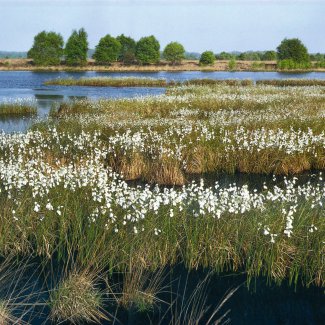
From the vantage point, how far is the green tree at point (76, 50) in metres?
118

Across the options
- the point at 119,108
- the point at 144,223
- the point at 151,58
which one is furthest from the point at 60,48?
the point at 144,223

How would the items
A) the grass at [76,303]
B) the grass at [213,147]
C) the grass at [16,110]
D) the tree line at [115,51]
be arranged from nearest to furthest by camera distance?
the grass at [76,303]
the grass at [213,147]
the grass at [16,110]
the tree line at [115,51]

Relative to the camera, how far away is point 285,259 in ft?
27.1

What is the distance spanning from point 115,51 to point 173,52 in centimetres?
1832

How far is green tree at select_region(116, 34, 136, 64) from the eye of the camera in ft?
427

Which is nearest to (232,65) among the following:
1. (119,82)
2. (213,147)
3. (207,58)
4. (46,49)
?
(207,58)

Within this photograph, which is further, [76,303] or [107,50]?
[107,50]

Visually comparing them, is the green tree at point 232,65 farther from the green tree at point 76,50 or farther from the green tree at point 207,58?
the green tree at point 76,50

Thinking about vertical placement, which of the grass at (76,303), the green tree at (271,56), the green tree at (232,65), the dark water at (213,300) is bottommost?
the dark water at (213,300)

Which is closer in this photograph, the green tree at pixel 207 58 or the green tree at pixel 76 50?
the green tree at pixel 76 50

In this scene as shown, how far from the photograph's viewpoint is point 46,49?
11812cm

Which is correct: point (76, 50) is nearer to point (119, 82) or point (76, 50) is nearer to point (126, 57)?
point (126, 57)

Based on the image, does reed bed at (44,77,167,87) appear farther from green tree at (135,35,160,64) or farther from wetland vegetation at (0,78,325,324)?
green tree at (135,35,160,64)

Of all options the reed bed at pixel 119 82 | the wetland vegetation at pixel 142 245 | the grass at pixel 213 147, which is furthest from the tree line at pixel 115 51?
A: the wetland vegetation at pixel 142 245
